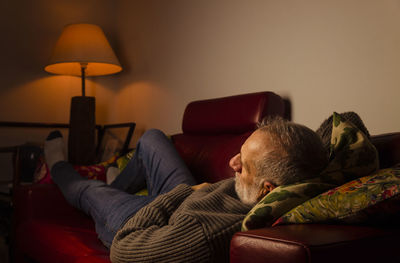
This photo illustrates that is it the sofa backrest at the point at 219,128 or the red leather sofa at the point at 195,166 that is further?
the sofa backrest at the point at 219,128

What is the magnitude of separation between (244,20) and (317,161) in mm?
1250

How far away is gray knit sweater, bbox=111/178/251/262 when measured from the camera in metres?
0.86

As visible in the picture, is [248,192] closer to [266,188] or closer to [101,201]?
[266,188]

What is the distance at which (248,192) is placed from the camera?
1061 millimetres

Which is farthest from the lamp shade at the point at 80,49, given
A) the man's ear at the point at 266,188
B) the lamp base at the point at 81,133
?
the man's ear at the point at 266,188

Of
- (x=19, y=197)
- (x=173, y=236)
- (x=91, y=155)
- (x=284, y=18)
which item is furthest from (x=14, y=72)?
(x=173, y=236)

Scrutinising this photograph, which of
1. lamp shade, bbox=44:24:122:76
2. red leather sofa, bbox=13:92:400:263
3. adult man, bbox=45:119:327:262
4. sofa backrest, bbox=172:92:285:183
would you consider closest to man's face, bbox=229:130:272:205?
adult man, bbox=45:119:327:262

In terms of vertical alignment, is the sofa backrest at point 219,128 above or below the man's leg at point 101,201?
above

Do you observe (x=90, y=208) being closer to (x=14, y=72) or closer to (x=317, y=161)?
(x=317, y=161)

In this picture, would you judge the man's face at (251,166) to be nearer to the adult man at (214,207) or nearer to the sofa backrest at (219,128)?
the adult man at (214,207)

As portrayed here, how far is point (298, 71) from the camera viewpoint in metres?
1.75

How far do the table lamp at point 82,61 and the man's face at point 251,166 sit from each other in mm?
1756

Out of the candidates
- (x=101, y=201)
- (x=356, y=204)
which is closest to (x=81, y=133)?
(x=101, y=201)

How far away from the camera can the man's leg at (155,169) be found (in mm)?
1675
